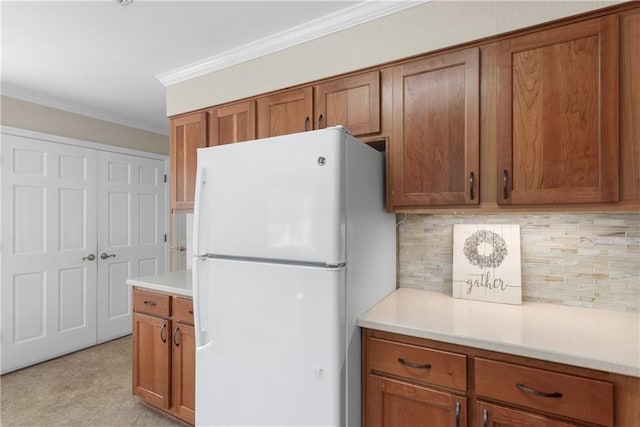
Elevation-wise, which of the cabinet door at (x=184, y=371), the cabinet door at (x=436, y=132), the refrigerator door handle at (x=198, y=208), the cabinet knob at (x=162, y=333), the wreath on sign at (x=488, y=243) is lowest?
the cabinet door at (x=184, y=371)

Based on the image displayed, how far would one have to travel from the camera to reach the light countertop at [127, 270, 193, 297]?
208 cm

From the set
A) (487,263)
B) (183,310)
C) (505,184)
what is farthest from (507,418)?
(183,310)

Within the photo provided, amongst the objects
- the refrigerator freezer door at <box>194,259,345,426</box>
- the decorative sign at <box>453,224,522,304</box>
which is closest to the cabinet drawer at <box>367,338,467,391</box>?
the refrigerator freezer door at <box>194,259,345,426</box>

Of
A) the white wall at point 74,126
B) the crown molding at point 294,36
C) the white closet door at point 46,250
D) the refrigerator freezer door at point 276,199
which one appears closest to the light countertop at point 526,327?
the refrigerator freezer door at point 276,199

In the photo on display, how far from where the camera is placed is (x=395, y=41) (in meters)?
1.76

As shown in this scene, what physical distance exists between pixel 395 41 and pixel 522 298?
1519 millimetres

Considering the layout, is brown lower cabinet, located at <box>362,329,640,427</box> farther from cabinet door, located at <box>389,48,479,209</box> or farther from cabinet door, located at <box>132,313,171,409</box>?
cabinet door, located at <box>132,313,171,409</box>

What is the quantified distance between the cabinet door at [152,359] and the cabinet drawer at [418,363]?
1.41 metres

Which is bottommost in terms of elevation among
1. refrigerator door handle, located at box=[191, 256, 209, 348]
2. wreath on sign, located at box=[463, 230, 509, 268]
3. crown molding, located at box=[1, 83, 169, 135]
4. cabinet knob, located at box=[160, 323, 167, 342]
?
cabinet knob, located at box=[160, 323, 167, 342]

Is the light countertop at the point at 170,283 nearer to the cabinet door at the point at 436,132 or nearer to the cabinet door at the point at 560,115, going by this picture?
the cabinet door at the point at 436,132

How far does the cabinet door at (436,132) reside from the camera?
158 cm

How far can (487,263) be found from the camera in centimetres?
180

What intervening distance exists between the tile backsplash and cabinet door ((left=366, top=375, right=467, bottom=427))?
710 millimetres

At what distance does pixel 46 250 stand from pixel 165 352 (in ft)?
6.60
